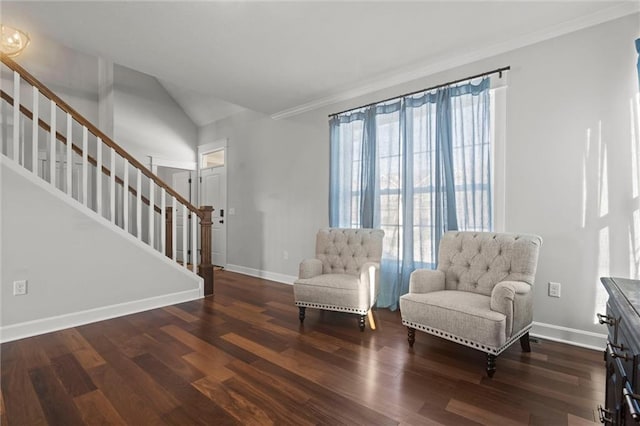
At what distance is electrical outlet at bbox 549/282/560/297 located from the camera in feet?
8.28

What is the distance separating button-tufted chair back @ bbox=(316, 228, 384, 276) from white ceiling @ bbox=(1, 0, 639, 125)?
5.69 feet

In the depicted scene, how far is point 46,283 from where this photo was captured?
268 centimetres

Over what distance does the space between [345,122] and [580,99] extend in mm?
2223

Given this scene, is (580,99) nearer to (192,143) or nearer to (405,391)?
(405,391)

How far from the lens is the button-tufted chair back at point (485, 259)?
2316mm

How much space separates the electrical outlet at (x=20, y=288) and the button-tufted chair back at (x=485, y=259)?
11.5 feet

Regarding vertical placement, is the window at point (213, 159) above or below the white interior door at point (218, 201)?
above

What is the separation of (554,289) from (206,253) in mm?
3553

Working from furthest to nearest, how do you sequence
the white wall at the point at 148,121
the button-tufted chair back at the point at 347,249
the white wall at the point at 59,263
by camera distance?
the white wall at the point at 148,121 → the button-tufted chair back at the point at 347,249 → the white wall at the point at 59,263

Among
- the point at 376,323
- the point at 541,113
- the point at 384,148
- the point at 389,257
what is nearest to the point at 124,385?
the point at 376,323

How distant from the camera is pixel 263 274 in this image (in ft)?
16.2

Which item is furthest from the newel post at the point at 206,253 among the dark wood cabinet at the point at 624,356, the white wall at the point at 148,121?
the dark wood cabinet at the point at 624,356

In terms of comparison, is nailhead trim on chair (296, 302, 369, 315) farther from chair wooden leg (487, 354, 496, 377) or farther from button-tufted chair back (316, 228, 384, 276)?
chair wooden leg (487, 354, 496, 377)

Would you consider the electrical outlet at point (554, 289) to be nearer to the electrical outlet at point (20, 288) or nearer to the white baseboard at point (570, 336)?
the white baseboard at point (570, 336)
